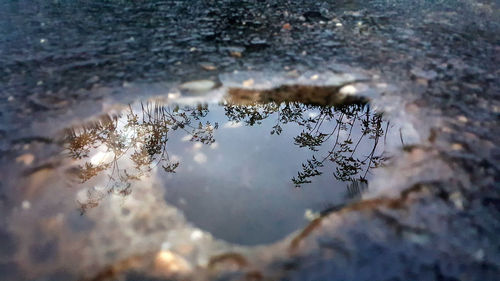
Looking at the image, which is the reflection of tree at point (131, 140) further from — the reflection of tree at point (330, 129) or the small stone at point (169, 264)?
the small stone at point (169, 264)

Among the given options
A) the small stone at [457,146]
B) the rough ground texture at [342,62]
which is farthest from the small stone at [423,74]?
the small stone at [457,146]

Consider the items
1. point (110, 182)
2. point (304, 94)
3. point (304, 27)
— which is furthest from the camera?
point (304, 27)

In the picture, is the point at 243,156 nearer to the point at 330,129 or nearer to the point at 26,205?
the point at 330,129

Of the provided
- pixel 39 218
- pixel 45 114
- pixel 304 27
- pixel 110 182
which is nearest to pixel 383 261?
pixel 110 182

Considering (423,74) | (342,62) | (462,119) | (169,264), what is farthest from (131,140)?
(423,74)

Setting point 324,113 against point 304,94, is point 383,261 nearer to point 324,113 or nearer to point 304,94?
point 324,113

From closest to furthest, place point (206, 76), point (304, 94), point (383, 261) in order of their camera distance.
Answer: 1. point (383, 261)
2. point (304, 94)
3. point (206, 76)

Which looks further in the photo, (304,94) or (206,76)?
(206,76)
